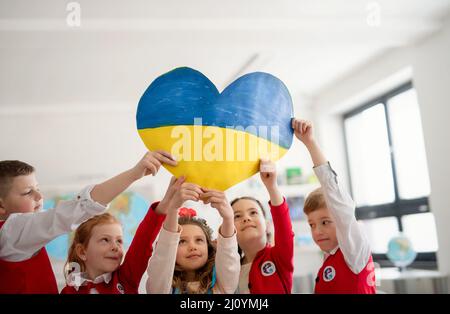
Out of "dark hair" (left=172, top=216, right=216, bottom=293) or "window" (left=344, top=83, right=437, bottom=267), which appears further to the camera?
"window" (left=344, top=83, right=437, bottom=267)

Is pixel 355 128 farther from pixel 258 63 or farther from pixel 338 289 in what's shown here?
pixel 338 289

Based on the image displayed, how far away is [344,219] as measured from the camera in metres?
0.89

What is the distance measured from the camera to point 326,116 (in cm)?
175

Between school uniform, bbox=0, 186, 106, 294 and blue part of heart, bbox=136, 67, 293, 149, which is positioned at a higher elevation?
blue part of heart, bbox=136, 67, 293, 149

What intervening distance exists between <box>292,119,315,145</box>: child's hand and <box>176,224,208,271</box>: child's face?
0.35 metres

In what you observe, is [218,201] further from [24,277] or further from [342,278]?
[24,277]

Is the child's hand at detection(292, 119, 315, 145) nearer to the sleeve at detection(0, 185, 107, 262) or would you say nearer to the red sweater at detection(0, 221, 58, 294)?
the sleeve at detection(0, 185, 107, 262)

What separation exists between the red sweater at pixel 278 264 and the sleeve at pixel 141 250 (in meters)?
0.27

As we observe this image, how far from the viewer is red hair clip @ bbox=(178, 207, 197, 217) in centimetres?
103

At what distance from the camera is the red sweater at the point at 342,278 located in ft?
3.00

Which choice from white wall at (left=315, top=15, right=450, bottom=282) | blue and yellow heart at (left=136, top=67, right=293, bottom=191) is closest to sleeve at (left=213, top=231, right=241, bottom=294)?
blue and yellow heart at (left=136, top=67, right=293, bottom=191)

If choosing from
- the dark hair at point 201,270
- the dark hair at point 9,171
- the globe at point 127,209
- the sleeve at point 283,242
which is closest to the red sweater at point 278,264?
the sleeve at point 283,242
